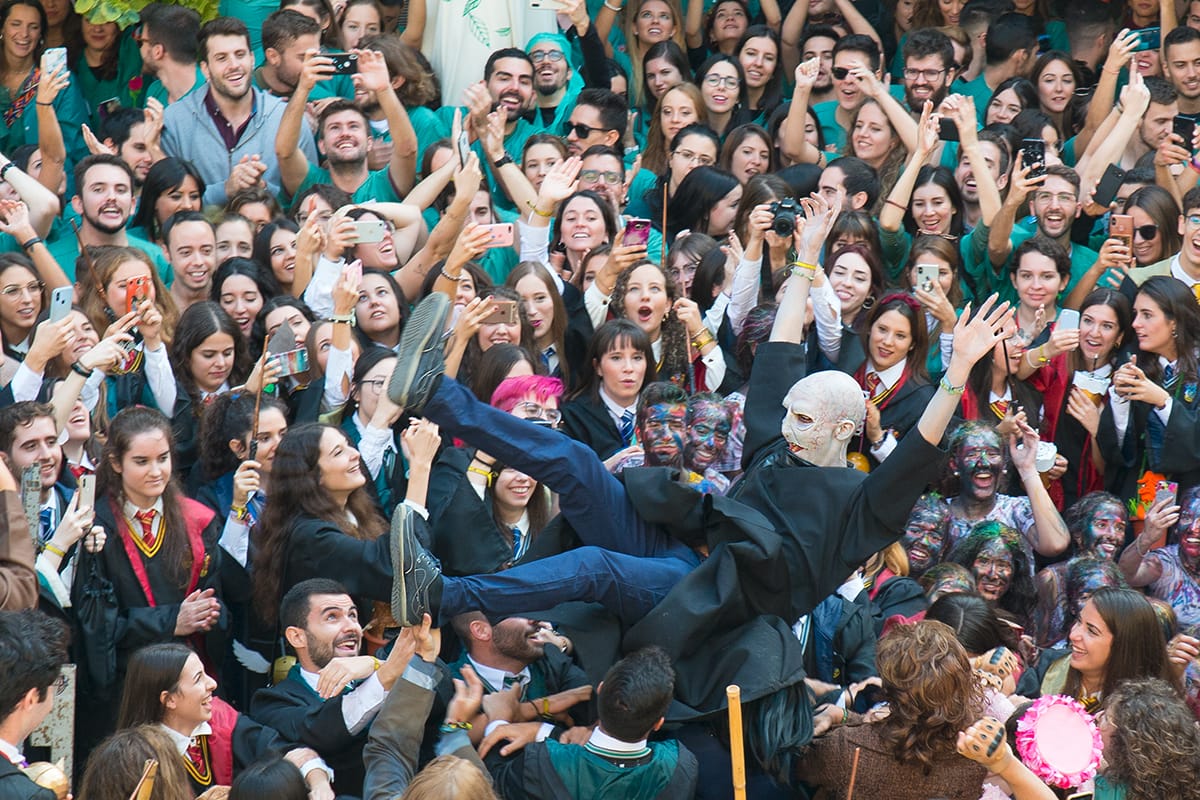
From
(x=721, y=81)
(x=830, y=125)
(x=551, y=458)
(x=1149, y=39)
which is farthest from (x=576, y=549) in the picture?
(x=1149, y=39)

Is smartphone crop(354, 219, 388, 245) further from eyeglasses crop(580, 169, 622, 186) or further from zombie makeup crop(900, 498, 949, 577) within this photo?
zombie makeup crop(900, 498, 949, 577)

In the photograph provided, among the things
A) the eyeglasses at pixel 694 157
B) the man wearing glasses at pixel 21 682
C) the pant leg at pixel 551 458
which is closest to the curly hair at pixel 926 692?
the pant leg at pixel 551 458

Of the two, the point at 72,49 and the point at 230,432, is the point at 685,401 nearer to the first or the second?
the point at 230,432

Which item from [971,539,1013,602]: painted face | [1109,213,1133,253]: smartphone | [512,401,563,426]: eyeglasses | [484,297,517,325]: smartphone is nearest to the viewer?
[512,401,563,426]: eyeglasses

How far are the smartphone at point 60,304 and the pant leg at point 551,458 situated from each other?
1.68 metres

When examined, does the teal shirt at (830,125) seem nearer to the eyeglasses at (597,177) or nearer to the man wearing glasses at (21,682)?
the eyeglasses at (597,177)

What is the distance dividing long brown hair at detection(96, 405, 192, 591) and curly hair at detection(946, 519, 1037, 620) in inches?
105

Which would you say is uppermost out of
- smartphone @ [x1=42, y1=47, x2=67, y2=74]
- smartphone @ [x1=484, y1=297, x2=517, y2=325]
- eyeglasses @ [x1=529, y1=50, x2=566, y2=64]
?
smartphone @ [x1=42, y1=47, x2=67, y2=74]

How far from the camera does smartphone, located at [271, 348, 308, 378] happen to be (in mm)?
7016

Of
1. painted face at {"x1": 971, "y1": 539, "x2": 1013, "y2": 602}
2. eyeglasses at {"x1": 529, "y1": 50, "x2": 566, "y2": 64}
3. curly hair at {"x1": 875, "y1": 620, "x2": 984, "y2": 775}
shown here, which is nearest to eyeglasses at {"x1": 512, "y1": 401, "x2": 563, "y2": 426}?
painted face at {"x1": 971, "y1": 539, "x2": 1013, "y2": 602}

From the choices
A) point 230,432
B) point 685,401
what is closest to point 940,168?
point 685,401

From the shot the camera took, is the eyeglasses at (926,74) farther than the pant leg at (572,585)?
Yes

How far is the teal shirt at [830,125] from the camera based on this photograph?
9742mm

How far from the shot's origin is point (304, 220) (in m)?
8.12
